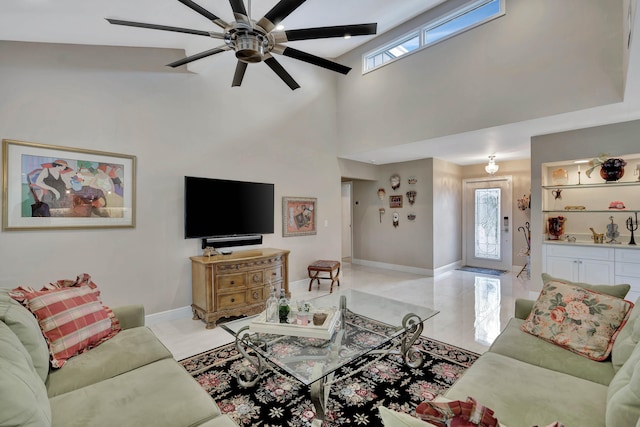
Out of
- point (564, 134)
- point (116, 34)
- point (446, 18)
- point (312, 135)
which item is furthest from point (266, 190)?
point (564, 134)

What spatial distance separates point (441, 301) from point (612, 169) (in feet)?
9.13

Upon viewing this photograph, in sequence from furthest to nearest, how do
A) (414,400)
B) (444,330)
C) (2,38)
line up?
(444,330), (2,38), (414,400)

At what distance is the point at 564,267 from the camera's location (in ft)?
13.6

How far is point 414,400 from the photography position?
204 cm

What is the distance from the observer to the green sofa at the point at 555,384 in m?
1.14

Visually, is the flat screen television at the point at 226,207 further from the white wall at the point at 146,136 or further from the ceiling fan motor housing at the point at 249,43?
the ceiling fan motor housing at the point at 249,43

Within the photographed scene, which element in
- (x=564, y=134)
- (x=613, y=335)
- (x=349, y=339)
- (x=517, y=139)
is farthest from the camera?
(x=517, y=139)

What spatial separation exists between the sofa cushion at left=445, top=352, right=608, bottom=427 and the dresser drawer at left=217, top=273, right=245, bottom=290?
8.93ft

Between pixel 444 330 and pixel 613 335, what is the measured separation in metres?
1.69

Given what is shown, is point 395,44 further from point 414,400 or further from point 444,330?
point 414,400

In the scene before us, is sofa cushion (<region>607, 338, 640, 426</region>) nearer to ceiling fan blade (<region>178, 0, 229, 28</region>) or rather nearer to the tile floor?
the tile floor

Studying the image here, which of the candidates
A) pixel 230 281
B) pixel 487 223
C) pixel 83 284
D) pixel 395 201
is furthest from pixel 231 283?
pixel 487 223

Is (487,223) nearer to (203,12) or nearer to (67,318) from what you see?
(203,12)

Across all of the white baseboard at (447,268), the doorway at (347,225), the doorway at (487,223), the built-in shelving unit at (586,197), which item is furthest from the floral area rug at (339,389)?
the doorway at (347,225)
